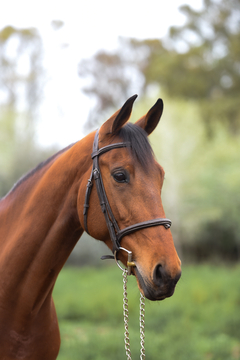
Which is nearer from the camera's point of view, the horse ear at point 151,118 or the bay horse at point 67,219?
the bay horse at point 67,219

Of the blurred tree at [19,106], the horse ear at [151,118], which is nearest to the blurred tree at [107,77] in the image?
the blurred tree at [19,106]

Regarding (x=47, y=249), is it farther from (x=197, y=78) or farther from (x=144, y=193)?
(x=197, y=78)

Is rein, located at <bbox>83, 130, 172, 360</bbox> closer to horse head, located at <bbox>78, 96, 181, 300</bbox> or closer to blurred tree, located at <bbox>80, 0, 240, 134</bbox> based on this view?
horse head, located at <bbox>78, 96, 181, 300</bbox>

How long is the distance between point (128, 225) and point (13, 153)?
13.7 m

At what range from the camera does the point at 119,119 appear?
7.00 feet

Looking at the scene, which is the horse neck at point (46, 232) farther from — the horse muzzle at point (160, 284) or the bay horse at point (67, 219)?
the horse muzzle at point (160, 284)

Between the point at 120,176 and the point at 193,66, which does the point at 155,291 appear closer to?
the point at 120,176

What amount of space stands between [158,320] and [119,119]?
6.38 meters

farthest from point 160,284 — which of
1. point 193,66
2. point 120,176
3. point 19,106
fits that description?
point 193,66

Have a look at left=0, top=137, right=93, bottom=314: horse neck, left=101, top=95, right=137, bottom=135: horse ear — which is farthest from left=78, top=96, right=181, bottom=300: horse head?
left=0, top=137, right=93, bottom=314: horse neck

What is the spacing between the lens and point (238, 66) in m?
20.8

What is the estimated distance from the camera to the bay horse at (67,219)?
1.94 meters

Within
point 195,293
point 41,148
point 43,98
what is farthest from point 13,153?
point 195,293

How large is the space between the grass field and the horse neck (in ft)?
5.55
